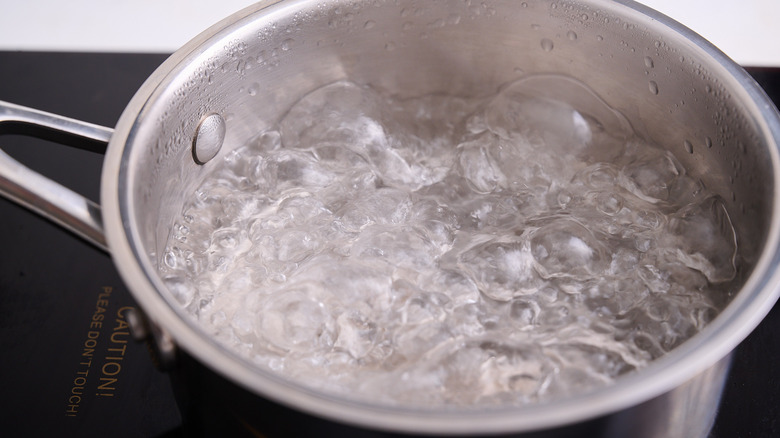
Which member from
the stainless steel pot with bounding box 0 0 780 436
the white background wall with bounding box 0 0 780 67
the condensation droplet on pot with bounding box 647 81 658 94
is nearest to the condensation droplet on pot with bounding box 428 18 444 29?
the stainless steel pot with bounding box 0 0 780 436

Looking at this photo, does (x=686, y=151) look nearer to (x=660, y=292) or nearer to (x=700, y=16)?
(x=660, y=292)

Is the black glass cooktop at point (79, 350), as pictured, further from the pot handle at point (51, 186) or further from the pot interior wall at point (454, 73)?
the pot interior wall at point (454, 73)

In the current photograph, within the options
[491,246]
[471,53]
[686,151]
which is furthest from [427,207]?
[686,151]

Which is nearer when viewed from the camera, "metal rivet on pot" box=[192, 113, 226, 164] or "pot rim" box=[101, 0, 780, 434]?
"pot rim" box=[101, 0, 780, 434]

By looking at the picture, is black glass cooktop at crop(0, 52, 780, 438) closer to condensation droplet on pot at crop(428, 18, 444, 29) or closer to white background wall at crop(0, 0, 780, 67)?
white background wall at crop(0, 0, 780, 67)

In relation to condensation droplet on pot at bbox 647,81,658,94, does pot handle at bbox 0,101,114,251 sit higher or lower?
lower

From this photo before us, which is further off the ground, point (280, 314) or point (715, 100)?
point (715, 100)
